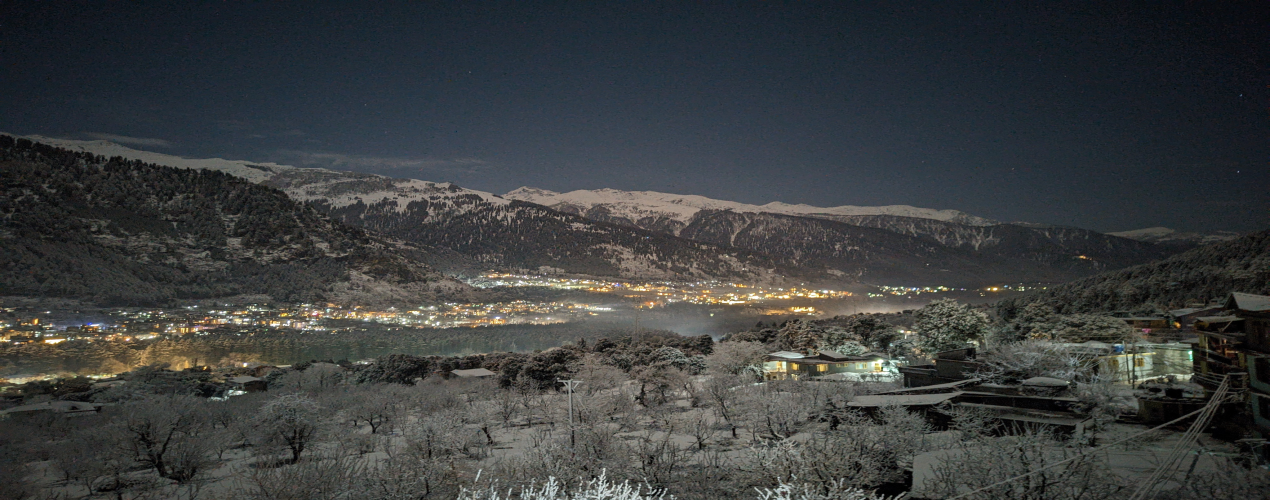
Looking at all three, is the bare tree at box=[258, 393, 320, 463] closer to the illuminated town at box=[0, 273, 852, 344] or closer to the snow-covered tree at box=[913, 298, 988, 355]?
the snow-covered tree at box=[913, 298, 988, 355]

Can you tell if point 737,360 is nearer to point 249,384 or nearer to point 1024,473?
point 1024,473

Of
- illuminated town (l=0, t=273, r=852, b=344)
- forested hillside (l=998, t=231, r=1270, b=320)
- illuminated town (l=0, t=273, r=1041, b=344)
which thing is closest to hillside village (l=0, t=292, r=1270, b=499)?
forested hillside (l=998, t=231, r=1270, b=320)

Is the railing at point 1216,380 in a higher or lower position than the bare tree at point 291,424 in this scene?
higher

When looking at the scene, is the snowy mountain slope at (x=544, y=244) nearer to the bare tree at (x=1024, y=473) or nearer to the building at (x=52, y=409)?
the building at (x=52, y=409)

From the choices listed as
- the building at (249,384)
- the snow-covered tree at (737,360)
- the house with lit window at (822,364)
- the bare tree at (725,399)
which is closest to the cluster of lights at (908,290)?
the house with lit window at (822,364)

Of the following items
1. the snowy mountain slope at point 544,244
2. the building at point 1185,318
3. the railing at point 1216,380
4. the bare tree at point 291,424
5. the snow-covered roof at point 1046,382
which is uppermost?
the snowy mountain slope at point 544,244

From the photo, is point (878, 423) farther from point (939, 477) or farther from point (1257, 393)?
point (1257, 393)

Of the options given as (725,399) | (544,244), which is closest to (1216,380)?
(725,399)
